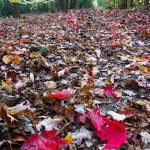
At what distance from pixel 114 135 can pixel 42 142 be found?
0.55m

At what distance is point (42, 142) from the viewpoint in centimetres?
211

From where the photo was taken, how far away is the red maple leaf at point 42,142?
2.07 m

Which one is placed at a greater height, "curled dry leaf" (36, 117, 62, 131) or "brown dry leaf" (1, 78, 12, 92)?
"brown dry leaf" (1, 78, 12, 92)

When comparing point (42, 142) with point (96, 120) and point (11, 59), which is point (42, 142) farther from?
point (11, 59)

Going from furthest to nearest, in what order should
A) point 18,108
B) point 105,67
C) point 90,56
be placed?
point 90,56 < point 105,67 < point 18,108

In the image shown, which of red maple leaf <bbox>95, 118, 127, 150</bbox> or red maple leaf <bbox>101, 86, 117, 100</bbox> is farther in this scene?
red maple leaf <bbox>101, 86, 117, 100</bbox>

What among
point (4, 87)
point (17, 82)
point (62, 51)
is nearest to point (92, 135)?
point (4, 87)

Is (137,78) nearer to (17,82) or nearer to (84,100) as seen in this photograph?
(84,100)

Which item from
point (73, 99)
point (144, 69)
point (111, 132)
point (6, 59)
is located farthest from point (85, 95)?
point (6, 59)

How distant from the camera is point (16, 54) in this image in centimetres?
470

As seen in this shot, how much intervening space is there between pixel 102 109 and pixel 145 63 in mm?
1841

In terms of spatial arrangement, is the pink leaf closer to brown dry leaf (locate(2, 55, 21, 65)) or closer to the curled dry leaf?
the curled dry leaf

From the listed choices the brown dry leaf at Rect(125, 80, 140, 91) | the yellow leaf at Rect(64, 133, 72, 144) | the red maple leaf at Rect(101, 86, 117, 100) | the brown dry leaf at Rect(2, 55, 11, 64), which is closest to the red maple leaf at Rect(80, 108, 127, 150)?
the yellow leaf at Rect(64, 133, 72, 144)

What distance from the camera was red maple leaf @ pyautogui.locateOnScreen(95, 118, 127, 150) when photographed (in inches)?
88.3
